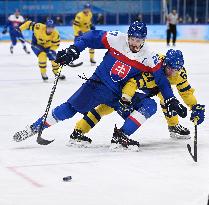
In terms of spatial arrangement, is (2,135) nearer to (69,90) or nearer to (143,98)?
(143,98)

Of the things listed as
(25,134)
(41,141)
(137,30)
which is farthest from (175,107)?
(25,134)

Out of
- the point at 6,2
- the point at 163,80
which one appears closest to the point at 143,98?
the point at 163,80

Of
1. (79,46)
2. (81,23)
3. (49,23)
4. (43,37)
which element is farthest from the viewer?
(81,23)

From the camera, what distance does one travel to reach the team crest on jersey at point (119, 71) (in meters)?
4.88

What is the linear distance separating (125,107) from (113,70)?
0.29 meters

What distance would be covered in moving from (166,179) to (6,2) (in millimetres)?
20277

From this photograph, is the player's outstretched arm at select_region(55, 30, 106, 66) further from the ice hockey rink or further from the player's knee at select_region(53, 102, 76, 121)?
the ice hockey rink

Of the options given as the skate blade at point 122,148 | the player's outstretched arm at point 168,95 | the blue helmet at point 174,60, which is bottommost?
the skate blade at point 122,148

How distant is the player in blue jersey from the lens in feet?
15.8

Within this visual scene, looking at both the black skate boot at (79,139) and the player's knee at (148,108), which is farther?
the black skate boot at (79,139)

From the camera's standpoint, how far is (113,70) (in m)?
4.91

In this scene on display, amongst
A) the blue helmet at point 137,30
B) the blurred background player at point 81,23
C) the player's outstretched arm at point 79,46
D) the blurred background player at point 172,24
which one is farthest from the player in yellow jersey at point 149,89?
the blurred background player at point 172,24

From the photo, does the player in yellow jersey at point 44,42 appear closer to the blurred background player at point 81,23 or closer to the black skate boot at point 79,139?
the blurred background player at point 81,23

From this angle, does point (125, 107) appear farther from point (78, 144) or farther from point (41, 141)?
point (41, 141)
